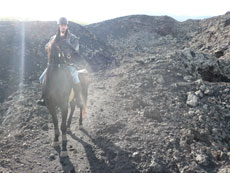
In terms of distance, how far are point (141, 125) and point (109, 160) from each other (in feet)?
A: 5.05

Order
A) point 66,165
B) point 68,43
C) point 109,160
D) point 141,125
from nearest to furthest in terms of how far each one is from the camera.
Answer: point 68,43, point 66,165, point 109,160, point 141,125

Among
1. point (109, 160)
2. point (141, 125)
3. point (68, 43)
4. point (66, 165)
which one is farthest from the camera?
point (141, 125)

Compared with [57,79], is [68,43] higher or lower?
higher

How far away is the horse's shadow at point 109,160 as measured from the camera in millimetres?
5527

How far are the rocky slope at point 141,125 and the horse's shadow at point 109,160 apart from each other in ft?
0.07

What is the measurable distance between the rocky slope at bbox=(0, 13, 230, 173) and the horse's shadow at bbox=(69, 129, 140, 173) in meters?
0.02

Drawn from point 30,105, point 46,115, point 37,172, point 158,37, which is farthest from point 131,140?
point 158,37

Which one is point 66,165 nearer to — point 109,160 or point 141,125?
point 109,160

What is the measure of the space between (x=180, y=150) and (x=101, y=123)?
2.49 metres

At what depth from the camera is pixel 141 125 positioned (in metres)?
6.96

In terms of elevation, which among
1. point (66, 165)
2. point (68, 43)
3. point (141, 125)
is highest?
point (68, 43)

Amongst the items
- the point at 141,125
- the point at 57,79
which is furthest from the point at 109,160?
the point at 57,79

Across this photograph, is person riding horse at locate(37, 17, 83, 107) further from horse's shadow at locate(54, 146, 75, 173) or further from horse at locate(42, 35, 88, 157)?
horse's shadow at locate(54, 146, 75, 173)

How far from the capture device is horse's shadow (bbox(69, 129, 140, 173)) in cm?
553
